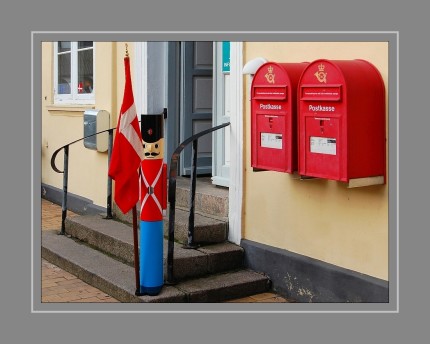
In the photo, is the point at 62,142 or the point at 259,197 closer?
the point at 259,197

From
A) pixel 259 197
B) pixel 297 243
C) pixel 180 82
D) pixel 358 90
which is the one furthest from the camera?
pixel 180 82

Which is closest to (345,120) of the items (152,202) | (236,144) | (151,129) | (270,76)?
(270,76)

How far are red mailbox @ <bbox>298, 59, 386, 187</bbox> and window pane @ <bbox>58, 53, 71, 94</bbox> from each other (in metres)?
5.49

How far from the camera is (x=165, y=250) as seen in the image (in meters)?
6.18

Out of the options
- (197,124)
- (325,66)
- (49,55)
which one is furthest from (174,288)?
(49,55)

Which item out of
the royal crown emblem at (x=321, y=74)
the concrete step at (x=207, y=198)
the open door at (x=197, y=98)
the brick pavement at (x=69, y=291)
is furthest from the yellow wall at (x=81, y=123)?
the royal crown emblem at (x=321, y=74)

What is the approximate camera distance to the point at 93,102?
8.99 meters

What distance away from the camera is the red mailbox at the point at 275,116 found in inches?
206

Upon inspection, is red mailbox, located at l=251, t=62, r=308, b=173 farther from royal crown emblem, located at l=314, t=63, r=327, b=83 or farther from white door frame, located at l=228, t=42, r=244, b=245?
white door frame, located at l=228, t=42, r=244, b=245

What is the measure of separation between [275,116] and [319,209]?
0.80 m

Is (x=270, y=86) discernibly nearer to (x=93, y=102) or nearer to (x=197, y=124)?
(x=197, y=124)

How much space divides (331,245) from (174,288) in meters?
1.25

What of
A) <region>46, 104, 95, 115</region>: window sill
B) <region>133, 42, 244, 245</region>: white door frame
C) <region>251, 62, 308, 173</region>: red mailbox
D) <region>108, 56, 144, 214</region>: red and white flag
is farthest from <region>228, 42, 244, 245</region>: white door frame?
<region>46, 104, 95, 115</region>: window sill

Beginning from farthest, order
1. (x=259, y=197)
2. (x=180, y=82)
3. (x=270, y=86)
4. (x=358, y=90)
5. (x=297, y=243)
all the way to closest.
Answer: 1. (x=180, y=82)
2. (x=259, y=197)
3. (x=297, y=243)
4. (x=270, y=86)
5. (x=358, y=90)
